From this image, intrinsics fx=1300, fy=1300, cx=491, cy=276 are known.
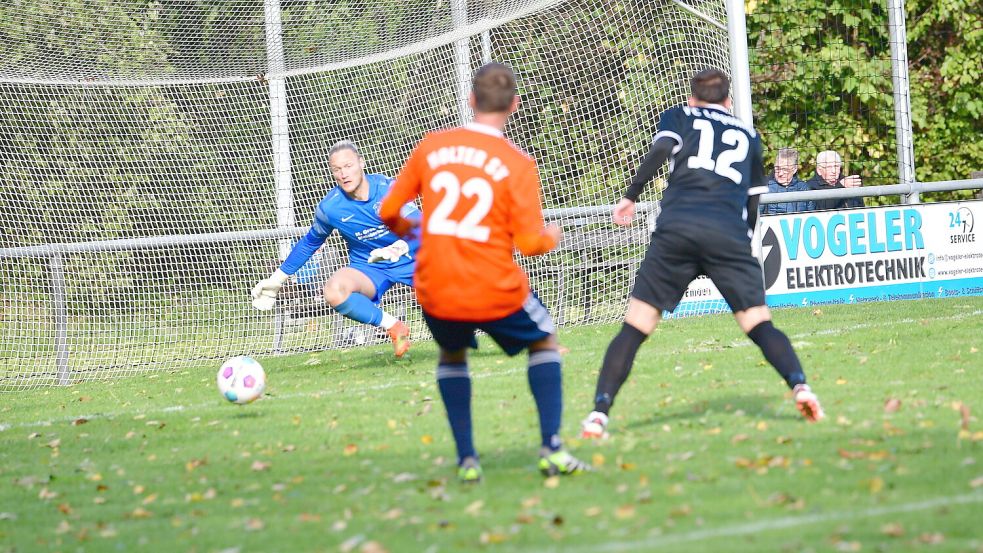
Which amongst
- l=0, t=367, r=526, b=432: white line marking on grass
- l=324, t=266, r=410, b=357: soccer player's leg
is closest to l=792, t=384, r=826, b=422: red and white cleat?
l=0, t=367, r=526, b=432: white line marking on grass

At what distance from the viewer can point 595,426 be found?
621cm

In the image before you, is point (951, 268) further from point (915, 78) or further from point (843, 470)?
point (843, 470)

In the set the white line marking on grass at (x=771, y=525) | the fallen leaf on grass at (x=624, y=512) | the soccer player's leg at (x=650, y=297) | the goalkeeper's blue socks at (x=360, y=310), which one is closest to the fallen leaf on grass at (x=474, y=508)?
→ the fallen leaf on grass at (x=624, y=512)

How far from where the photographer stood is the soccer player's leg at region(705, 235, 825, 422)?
6.33 m

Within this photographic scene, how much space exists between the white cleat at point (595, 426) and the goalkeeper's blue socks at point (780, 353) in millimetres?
851

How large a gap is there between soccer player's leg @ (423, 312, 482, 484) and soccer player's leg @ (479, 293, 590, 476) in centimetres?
16

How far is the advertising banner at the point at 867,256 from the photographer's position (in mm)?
12906

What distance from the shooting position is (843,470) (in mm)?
5141

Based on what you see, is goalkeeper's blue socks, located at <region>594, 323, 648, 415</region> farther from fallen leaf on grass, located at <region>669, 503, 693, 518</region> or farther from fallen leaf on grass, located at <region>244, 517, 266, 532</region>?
fallen leaf on grass, located at <region>244, 517, 266, 532</region>

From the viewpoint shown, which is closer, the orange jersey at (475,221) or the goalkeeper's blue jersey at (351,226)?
the orange jersey at (475,221)

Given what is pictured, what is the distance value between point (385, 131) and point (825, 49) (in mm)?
5929

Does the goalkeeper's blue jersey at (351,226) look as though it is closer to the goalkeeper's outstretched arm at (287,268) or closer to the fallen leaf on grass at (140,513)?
the goalkeeper's outstretched arm at (287,268)

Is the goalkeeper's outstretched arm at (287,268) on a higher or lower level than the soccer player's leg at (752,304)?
higher

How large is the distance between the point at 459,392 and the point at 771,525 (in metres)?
1.58
